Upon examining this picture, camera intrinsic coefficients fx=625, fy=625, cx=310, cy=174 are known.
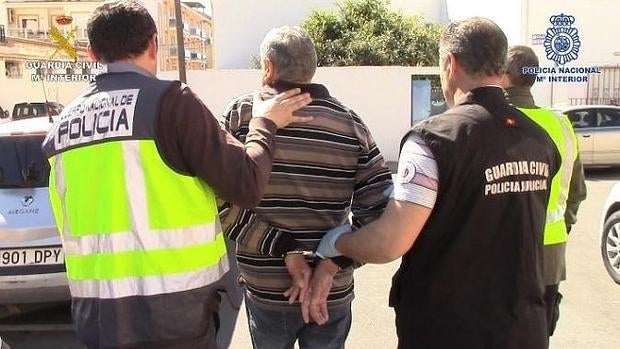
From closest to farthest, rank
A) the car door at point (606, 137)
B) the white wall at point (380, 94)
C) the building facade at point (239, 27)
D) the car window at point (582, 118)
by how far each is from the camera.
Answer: the car door at point (606, 137), the car window at point (582, 118), the white wall at point (380, 94), the building facade at point (239, 27)

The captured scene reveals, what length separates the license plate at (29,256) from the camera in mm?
4234

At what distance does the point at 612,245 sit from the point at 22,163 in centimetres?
514

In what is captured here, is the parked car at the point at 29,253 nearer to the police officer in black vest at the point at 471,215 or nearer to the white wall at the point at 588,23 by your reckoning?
the police officer in black vest at the point at 471,215

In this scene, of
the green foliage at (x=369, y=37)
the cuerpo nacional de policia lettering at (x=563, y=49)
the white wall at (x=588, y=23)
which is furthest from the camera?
the green foliage at (x=369, y=37)

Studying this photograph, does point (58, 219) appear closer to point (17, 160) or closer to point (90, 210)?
point (90, 210)

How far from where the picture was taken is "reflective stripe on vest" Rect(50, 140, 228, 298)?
1798mm

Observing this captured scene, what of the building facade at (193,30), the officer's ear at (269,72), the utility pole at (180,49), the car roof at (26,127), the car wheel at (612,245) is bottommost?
the car wheel at (612,245)

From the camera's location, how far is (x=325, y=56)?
69.6 ft

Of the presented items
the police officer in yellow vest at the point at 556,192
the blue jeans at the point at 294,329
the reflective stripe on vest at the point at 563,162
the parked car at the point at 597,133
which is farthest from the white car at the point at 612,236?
the parked car at the point at 597,133

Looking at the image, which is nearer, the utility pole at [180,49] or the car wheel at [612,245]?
the car wheel at [612,245]

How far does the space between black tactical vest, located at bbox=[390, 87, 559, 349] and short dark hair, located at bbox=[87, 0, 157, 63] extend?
2.95 ft

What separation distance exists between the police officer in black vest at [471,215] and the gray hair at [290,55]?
0.54 meters

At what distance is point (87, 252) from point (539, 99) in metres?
17.7

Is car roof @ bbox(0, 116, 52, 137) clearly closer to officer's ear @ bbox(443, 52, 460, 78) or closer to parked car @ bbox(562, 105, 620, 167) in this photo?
officer's ear @ bbox(443, 52, 460, 78)
